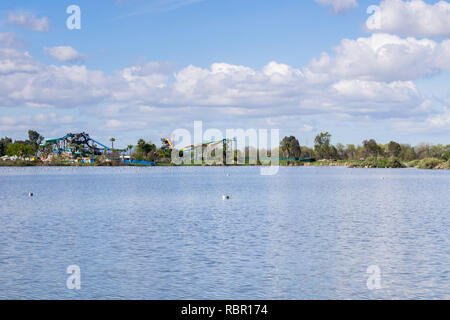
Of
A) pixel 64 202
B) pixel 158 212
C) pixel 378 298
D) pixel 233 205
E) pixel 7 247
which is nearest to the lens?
pixel 378 298

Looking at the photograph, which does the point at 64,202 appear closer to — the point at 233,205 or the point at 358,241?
the point at 233,205

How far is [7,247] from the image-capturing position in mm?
29547

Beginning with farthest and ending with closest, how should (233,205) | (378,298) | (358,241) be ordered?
1. (233,205)
2. (358,241)
3. (378,298)

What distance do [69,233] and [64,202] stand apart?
28221 millimetres

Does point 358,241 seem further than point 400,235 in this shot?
No

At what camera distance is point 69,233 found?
35.5m

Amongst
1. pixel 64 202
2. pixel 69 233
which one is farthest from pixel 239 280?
pixel 64 202

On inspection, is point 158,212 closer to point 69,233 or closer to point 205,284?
point 69,233

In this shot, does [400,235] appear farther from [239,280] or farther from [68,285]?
[68,285]

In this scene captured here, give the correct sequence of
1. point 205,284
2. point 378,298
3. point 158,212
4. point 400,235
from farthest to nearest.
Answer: point 158,212, point 400,235, point 205,284, point 378,298
